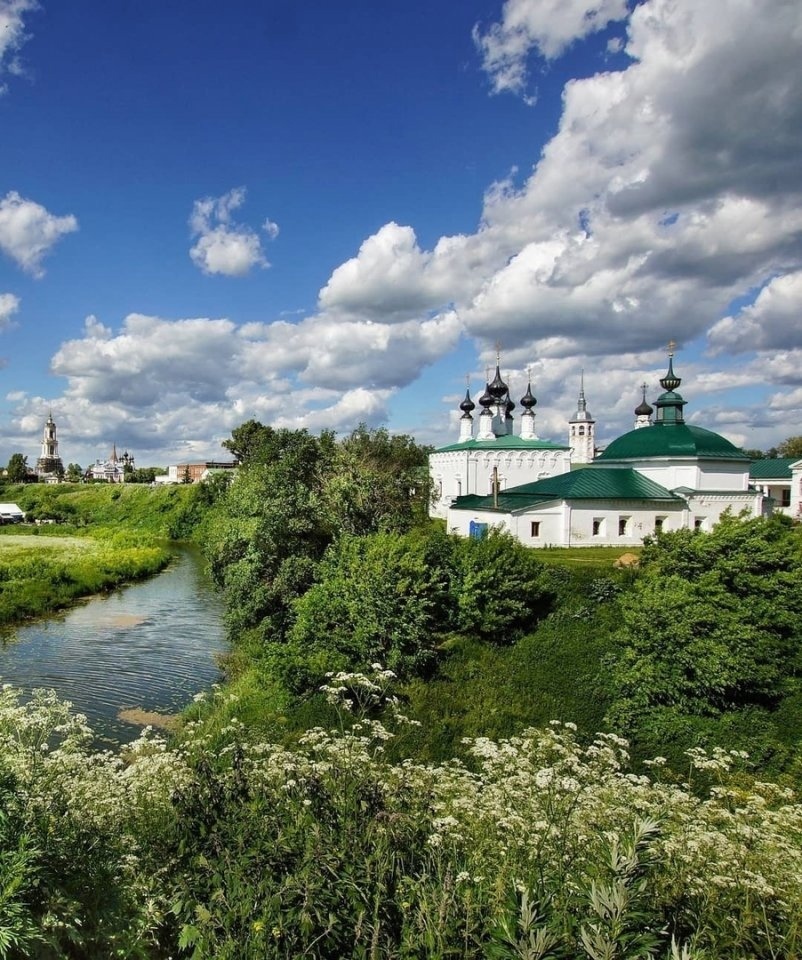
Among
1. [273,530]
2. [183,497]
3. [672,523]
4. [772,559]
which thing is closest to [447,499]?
[672,523]

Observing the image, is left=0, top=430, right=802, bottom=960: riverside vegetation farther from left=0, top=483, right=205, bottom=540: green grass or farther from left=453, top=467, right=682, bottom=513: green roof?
left=0, top=483, right=205, bottom=540: green grass

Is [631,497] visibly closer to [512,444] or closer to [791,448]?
[512,444]

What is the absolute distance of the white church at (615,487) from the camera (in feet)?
106

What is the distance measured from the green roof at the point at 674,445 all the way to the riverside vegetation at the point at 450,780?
55.7 feet

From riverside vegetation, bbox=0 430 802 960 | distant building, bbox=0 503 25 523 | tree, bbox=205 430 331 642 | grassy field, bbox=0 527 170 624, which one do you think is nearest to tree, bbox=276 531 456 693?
riverside vegetation, bbox=0 430 802 960

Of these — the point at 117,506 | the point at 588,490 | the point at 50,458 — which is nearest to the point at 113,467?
the point at 50,458

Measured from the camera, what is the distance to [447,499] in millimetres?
46812

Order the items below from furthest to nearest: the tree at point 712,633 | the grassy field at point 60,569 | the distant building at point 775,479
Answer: the distant building at point 775,479
the grassy field at point 60,569
the tree at point 712,633

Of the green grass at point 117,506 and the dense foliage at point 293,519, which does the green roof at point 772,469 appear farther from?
the green grass at point 117,506

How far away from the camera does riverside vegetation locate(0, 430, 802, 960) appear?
4203mm

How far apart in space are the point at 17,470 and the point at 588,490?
101245 millimetres

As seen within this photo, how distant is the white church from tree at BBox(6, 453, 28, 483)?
3420 inches

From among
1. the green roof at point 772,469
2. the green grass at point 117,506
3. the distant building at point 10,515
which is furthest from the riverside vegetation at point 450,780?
the distant building at point 10,515

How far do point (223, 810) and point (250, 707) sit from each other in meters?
10.8
